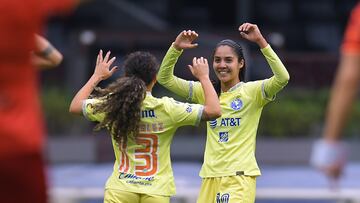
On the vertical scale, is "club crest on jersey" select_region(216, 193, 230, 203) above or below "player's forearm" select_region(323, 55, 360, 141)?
below

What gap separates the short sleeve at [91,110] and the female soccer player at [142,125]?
3cm

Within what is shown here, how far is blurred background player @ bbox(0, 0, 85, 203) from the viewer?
4.52 meters

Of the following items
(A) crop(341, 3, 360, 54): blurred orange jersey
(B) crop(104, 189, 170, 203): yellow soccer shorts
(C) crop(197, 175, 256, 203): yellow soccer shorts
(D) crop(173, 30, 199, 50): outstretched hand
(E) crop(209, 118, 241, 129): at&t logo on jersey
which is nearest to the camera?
(A) crop(341, 3, 360, 54): blurred orange jersey

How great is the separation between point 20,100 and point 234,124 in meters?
3.69

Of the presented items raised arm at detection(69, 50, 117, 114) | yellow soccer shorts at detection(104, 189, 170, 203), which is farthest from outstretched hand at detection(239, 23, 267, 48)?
yellow soccer shorts at detection(104, 189, 170, 203)

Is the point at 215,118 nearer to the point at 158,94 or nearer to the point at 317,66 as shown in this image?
the point at 158,94

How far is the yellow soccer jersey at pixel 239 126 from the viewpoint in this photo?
8.08 metres

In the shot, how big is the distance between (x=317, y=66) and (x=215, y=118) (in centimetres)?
1824

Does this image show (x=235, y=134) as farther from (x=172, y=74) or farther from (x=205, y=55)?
(x=205, y=55)

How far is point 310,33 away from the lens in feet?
87.8

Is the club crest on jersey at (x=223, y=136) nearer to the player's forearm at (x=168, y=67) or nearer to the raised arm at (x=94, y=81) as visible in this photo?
the player's forearm at (x=168, y=67)

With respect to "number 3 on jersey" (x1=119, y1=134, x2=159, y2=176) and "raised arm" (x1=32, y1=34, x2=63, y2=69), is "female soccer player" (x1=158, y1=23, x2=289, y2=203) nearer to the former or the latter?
"number 3 on jersey" (x1=119, y1=134, x2=159, y2=176)

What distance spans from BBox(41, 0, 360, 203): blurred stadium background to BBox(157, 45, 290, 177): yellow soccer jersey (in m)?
13.0

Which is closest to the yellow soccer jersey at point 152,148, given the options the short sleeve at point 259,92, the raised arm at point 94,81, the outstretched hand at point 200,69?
the outstretched hand at point 200,69
